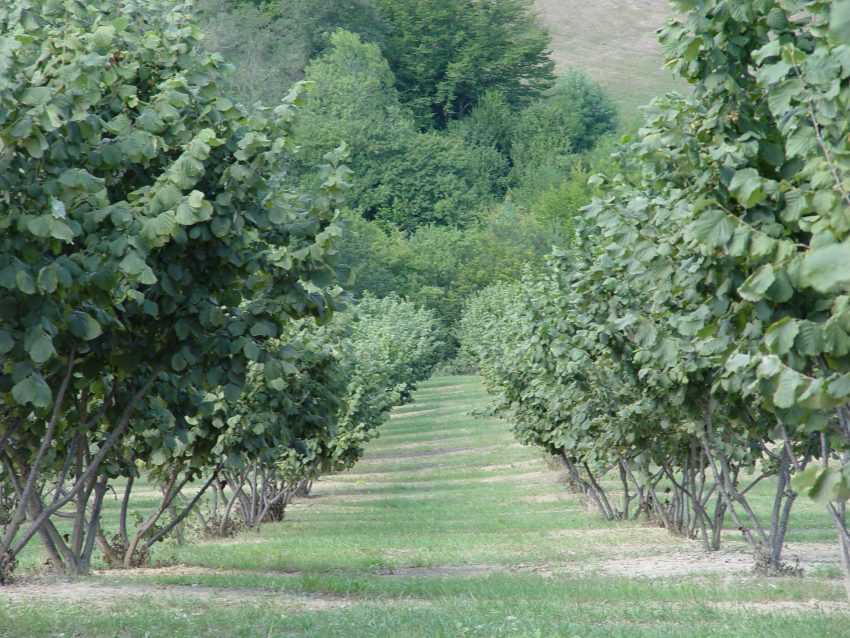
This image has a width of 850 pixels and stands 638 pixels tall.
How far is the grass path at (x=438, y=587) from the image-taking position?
24.3 ft

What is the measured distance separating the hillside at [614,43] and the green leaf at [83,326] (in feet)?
374

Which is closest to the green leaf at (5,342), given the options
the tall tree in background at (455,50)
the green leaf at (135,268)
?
the green leaf at (135,268)

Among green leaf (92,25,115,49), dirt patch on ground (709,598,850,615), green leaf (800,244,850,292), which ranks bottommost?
dirt patch on ground (709,598,850,615)

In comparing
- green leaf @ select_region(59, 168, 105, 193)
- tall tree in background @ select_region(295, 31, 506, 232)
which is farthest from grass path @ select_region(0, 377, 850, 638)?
tall tree in background @ select_region(295, 31, 506, 232)

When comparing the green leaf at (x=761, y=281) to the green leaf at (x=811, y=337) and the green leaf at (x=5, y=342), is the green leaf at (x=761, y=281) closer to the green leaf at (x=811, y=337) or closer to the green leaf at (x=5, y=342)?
the green leaf at (x=811, y=337)

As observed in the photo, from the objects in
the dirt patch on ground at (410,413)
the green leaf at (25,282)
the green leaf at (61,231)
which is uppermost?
the green leaf at (61,231)

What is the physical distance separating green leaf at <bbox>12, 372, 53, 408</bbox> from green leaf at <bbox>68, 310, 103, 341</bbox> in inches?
14.5

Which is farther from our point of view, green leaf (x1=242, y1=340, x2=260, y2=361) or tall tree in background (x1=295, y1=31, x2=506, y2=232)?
tall tree in background (x1=295, y1=31, x2=506, y2=232)

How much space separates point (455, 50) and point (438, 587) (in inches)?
3666

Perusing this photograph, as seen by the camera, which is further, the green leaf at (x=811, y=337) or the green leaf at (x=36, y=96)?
the green leaf at (x=36, y=96)

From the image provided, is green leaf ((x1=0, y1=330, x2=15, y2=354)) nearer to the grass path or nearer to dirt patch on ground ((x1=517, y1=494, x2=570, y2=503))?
the grass path

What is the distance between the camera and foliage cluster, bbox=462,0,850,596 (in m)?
4.39

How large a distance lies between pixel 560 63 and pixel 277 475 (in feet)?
399

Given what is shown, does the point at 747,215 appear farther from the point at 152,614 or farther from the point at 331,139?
the point at 331,139
